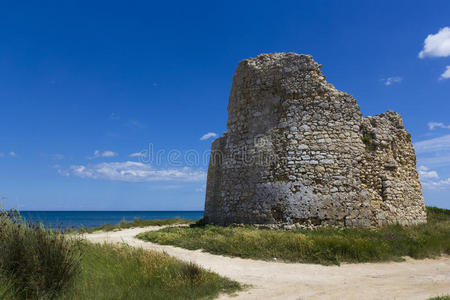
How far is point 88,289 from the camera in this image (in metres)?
5.50

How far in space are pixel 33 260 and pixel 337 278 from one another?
611 centimetres

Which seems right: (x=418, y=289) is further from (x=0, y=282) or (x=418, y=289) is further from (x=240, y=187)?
(x=240, y=187)

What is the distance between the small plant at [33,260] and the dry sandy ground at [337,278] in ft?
9.53

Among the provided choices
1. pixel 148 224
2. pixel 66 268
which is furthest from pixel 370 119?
pixel 148 224

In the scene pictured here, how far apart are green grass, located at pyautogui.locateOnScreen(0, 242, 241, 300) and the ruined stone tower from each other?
6.04 meters

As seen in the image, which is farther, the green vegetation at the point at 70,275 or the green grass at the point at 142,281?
the green grass at the point at 142,281

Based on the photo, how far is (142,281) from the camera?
A: 239 inches

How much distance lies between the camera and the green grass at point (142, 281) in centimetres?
538

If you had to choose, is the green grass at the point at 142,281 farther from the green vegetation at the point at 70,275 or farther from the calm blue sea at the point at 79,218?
the calm blue sea at the point at 79,218

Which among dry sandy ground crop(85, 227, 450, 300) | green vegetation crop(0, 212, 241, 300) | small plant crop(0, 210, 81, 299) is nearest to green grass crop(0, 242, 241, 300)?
green vegetation crop(0, 212, 241, 300)

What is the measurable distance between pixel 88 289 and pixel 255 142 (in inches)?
366

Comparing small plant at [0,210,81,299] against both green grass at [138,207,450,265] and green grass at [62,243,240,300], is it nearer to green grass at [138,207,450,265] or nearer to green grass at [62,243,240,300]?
green grass at [62,243,240,300]

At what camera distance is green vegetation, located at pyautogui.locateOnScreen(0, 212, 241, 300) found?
16.5ft

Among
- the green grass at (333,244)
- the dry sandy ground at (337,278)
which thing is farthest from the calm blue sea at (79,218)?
the green grass at (333,244)
